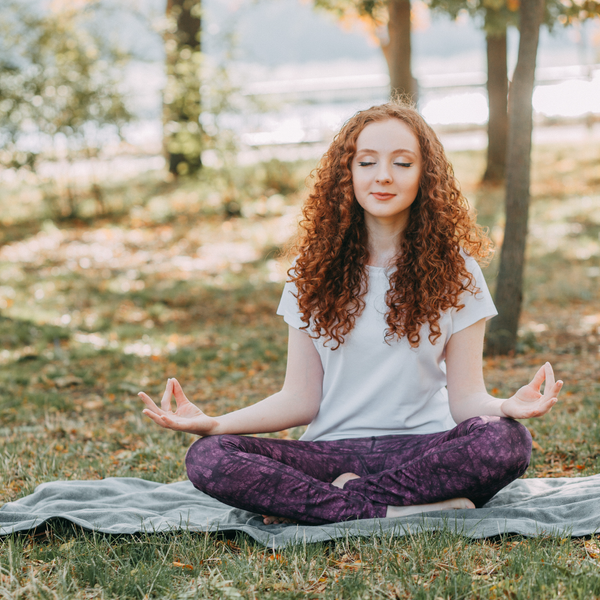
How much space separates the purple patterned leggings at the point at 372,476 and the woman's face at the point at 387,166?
2.82 ft

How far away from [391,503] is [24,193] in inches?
450

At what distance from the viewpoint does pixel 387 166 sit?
265 centimetres

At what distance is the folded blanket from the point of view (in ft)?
7.83

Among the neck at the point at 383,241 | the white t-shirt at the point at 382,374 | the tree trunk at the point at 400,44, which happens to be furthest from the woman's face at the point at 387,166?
the tree trunk at the point at 400,44

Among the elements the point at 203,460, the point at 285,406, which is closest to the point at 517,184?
the point at 285,406

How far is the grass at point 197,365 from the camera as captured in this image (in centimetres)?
214

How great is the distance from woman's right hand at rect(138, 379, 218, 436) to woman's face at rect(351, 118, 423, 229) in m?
0.98

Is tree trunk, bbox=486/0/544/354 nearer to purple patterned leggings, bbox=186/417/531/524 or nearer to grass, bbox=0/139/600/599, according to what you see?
grass, bbox=0/139/600/599

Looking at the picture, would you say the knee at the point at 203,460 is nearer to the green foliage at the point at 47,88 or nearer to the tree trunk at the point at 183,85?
the green foliage at the point at 47,88

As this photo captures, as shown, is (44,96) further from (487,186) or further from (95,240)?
(487,186)

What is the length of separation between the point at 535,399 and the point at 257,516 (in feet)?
3.65

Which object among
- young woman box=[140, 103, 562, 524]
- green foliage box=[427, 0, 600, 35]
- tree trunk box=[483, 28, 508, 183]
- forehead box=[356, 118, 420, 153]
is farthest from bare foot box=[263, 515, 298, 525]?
tree trunk box=[483, 28, 508, 183]

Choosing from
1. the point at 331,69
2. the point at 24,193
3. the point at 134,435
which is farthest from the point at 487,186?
the point at 331,69

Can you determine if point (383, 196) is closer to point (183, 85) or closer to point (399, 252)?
point (399, 252)
